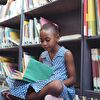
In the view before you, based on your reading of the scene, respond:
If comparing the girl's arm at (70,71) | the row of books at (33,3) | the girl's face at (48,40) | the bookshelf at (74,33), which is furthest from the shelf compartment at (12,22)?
the girl's arm at (70,71)

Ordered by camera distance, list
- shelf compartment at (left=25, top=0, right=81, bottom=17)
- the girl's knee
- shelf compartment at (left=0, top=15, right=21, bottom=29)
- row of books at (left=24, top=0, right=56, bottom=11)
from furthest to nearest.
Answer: shelf compartment at (left=0, top=15, right=21, bottom=29), row of books at (left=24, top=0, right=56, bottom=11), shelf compartment at (left=25, top=0, right=81, bottom=17), the girl's knee

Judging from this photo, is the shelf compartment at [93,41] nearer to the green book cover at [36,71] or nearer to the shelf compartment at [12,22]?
the green book cover at [36,71]

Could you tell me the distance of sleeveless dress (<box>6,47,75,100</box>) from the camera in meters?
1.46

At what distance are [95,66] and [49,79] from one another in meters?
0.30

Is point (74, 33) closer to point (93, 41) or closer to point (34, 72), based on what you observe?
point (93, 41)

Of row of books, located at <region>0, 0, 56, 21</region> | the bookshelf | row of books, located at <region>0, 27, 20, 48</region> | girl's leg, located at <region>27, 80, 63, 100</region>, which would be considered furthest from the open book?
row of books, located at <region>0, 27, 20, 48</region>

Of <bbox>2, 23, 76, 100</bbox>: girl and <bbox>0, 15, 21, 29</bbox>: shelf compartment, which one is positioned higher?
<bbox>0, 15, 21, 29</bbox>: shelf compartment

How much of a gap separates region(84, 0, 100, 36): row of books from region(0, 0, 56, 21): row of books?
0.48 meters

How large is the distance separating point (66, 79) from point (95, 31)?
1.18 ft

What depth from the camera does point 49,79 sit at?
1512 mm

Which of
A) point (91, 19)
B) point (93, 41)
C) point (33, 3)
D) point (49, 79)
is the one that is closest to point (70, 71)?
point (49, 79)

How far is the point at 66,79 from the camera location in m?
1.56

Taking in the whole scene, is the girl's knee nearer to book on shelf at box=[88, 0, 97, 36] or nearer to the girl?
the girl

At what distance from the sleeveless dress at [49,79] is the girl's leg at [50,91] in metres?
0.03
